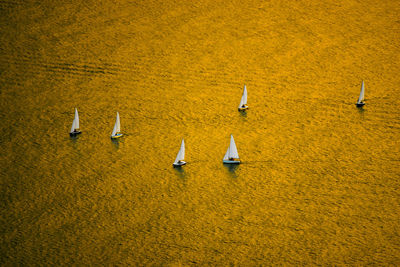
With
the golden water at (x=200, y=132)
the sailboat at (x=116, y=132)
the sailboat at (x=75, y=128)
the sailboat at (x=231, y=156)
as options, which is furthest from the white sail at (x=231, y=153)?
the sailboat at (x=75, y=128)

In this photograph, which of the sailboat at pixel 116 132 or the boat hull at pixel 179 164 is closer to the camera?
the boat hull at pixel 179 164

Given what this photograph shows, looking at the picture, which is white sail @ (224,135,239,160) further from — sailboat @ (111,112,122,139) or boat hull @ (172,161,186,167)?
sailboat @ (111,112,122,139)

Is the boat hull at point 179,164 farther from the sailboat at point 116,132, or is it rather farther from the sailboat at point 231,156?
the sailboat at point 116,132

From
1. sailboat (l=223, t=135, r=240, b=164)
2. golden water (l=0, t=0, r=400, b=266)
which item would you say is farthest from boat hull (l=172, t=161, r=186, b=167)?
sailboat (l=223, t=135, r=240, b=164)

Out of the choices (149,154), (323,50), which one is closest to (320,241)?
(149,154)

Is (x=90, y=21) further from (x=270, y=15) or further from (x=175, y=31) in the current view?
(x=270, y=15)

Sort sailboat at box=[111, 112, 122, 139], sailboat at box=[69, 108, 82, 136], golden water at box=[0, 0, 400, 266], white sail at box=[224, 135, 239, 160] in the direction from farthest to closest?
sailboat at box=[69, 108, 82, 136]
sailboat at box=[111, 112, 122, 139]
white sail at box=[224, 135, 239, 160]
golden water at box=[0, 0, 400, 266]

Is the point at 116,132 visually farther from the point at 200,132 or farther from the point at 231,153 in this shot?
the point at 231,153

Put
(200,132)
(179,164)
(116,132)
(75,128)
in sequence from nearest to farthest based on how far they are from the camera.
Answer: (179,164)
(116,132)
(75,128)
(200,132)

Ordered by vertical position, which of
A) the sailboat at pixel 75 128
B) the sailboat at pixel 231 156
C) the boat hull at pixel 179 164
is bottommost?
the boat hull at pixel 179 164

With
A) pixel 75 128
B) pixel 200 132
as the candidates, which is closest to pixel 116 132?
pixel 75 128
